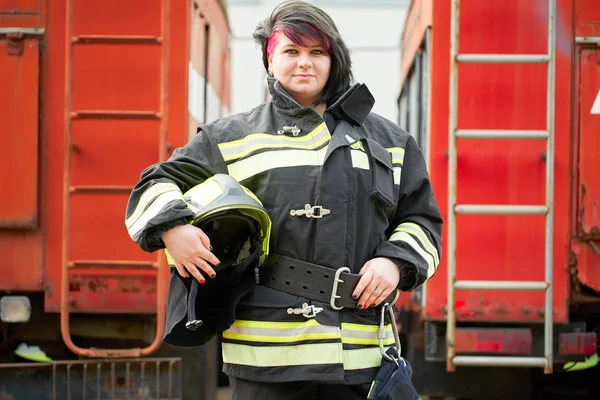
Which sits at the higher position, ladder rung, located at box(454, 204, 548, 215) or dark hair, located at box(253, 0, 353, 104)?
dark hair, located at box(253, 0, 353, 104)

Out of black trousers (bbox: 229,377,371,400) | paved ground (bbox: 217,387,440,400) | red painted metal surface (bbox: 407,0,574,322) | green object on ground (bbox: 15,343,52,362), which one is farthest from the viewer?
paved ground (bbox: 217,387,440,400)

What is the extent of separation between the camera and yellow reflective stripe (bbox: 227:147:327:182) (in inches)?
97.8

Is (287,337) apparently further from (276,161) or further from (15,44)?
(15,44)

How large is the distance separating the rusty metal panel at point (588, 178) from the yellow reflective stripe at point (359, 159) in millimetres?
2075

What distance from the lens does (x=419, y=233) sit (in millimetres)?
2596

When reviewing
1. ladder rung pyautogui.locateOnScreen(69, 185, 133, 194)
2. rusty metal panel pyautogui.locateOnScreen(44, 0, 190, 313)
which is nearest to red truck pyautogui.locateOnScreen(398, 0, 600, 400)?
rusty metal panel pyautogui.locateOnScreen(44, 0, 190, 313)

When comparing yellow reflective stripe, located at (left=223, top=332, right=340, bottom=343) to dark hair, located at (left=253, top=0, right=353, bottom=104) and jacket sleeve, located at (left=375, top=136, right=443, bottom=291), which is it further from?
dark hair, located at (left=253, top=0, right=353, bottom=104)

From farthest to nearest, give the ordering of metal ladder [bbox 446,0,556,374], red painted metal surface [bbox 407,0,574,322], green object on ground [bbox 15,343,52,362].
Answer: green object on ground [bbox 15,343,52,362]
red painted metal surface [bbox 407,0,574,322]
metal ladder [bbox 446,0,556,374]

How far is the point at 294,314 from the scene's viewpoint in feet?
7.99

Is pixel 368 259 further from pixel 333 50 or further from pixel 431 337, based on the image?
pixel 431 337

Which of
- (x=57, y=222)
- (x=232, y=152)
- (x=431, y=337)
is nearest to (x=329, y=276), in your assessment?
(x=232, y=152)

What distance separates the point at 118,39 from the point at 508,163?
1.89 meters

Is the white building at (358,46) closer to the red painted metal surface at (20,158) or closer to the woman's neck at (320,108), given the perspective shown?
the red painted metal surface at (20,158)

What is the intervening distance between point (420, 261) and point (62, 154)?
7.96ft
